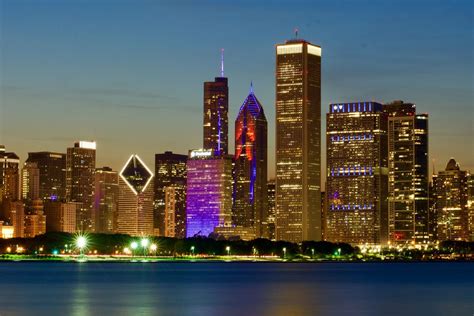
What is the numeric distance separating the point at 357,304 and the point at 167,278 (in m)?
60.7

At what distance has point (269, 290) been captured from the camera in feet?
414

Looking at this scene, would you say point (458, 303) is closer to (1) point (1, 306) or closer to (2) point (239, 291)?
(2) point (239, 291)

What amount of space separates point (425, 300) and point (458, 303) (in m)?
4.49

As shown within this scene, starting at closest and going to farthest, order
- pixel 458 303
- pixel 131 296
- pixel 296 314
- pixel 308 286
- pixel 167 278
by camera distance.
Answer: pixel 296 314
pixel 458 303
pixel 131 296
pixel 308 286
pixel 167 278

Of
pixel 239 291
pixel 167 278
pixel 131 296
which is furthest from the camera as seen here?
pixel 167 278

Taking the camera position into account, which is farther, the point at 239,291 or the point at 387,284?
the point at 387,284

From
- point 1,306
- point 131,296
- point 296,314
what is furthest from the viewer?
point 131,296

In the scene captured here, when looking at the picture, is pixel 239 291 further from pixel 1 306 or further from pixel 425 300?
pixel 1 306

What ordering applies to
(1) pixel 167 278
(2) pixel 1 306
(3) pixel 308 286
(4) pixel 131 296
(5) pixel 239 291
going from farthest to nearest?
(1) pixel 167 278, (3) pixel 308 286, (5) pixel 239 291, (4) pixel 131 296, (2) pixel 1 306

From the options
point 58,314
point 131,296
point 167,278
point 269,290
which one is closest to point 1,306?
point 58,314

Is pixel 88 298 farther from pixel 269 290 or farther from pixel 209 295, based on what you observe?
pixel 269 290

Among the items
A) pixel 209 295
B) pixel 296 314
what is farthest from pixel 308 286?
pixel 296 314

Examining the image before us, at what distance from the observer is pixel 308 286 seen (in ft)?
449

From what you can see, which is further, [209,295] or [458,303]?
[209,295]
